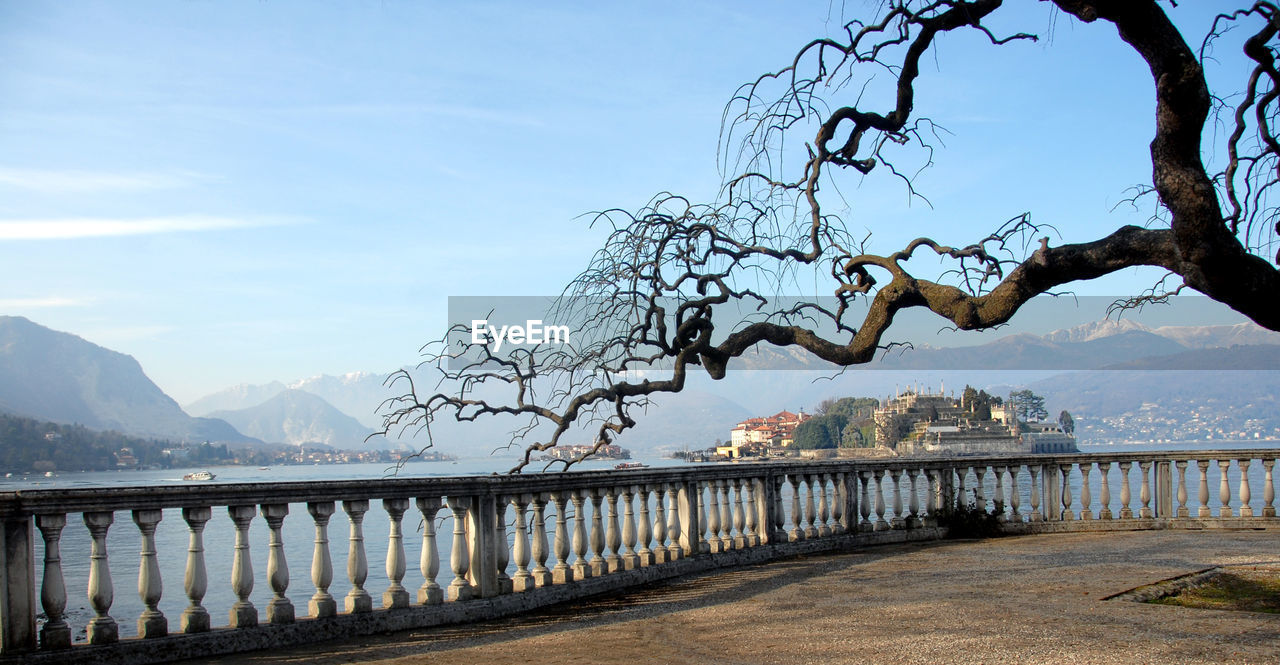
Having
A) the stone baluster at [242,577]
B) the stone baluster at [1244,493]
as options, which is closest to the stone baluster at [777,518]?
the stone baluster at [242,577]

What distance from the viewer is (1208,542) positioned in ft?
39.3

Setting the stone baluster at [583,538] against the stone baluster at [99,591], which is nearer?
the stone baluster at [99,591]

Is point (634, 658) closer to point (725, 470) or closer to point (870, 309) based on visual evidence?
point (870, 309)

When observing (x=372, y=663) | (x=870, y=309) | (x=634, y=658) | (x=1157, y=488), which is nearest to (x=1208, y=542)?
(x=1157, y=488)

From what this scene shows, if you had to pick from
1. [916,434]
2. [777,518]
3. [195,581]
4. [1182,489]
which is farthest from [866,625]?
[916,434]

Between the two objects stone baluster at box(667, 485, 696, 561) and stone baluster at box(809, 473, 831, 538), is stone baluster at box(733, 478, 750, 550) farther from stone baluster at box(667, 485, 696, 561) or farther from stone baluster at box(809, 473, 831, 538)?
stone baluster at box(809, 473, 831, 538)

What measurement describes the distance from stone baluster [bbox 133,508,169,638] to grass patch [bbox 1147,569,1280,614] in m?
7.18

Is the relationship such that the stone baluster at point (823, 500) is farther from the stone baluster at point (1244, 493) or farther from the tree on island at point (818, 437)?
the tree on island at point (818, 437)

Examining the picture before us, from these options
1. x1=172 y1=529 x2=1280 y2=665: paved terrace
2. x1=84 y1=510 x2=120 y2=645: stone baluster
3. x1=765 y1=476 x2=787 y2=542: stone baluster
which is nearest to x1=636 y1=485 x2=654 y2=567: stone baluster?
x1=172 y1=529 x2=1280 y2=665: paved terrace

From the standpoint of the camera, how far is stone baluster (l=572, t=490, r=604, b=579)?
888cm

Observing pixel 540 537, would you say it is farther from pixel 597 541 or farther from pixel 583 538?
pixel 597 541

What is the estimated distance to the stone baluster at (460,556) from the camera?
7773mm

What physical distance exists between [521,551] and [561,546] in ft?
1.67

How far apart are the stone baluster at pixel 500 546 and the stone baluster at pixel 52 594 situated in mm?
3099
